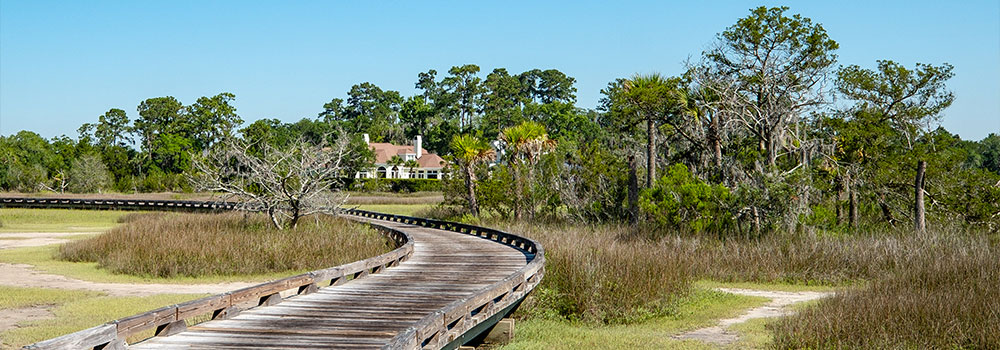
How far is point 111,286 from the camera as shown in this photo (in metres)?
18.5

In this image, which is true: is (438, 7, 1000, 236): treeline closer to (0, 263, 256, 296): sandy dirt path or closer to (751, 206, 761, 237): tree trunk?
(751, 206, 761, 237): tree trunk

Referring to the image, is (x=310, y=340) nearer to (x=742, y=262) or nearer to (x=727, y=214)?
(x=742, y=262)

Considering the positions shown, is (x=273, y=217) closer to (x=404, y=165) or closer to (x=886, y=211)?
(x=886, y=211)

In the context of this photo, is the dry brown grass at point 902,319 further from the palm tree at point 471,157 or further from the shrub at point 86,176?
the shrub at point 86,176

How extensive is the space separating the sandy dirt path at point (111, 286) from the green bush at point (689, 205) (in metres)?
11.6

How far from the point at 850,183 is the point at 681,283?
12.7 m

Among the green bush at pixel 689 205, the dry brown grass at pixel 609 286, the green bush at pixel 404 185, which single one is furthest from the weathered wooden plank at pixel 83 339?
the green bush at pixel 404 185

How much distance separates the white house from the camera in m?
85.3

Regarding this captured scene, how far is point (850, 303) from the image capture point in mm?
12570

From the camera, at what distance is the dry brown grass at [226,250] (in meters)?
20.8

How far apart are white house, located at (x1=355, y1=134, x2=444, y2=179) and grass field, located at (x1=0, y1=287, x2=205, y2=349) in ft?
212

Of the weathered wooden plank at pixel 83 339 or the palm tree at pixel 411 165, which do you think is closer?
the weathered wooden plank at pixel 83 339

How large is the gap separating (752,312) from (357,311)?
25.6ft

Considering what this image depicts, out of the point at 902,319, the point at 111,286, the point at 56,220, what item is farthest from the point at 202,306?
the point at 56,220
